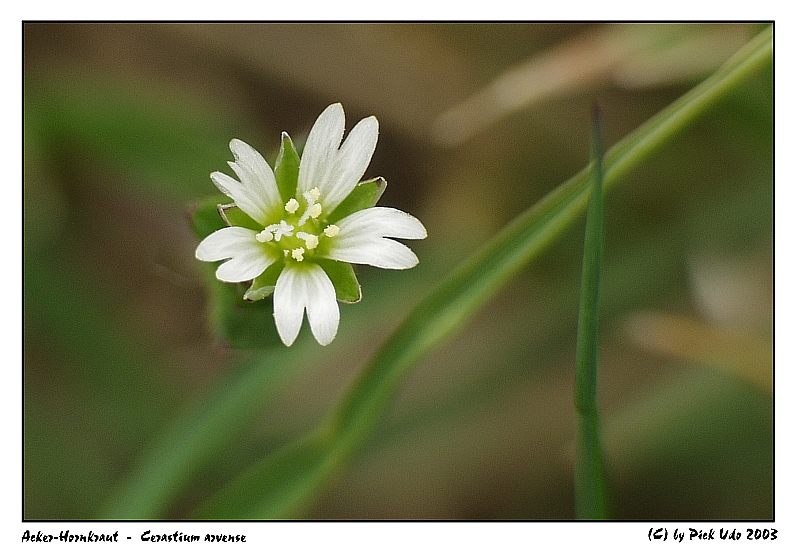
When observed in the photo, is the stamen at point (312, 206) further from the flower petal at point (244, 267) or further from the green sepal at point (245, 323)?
the green sepal at point (245, 323)

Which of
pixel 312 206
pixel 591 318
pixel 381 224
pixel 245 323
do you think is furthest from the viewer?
pixel 245 323

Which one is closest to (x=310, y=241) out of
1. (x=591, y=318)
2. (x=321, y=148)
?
(x=321, y=148)

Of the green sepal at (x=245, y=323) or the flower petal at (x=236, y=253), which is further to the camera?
the green sepal at (x=245, y=323)

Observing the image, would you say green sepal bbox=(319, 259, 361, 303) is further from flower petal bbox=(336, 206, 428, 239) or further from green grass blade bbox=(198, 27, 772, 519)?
green grass blade bbox=(198, 27, 772, 519)

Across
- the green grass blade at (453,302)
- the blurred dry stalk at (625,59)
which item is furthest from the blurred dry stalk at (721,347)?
the green grass blade at (453,302)

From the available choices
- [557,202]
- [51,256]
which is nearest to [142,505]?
[51,256]

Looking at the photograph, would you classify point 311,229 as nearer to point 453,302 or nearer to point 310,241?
point 310,241

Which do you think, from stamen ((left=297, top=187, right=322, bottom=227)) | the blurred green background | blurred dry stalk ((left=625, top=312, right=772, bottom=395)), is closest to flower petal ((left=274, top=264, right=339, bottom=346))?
stamen ((left=297, top=187, right=322, bottom=227))
